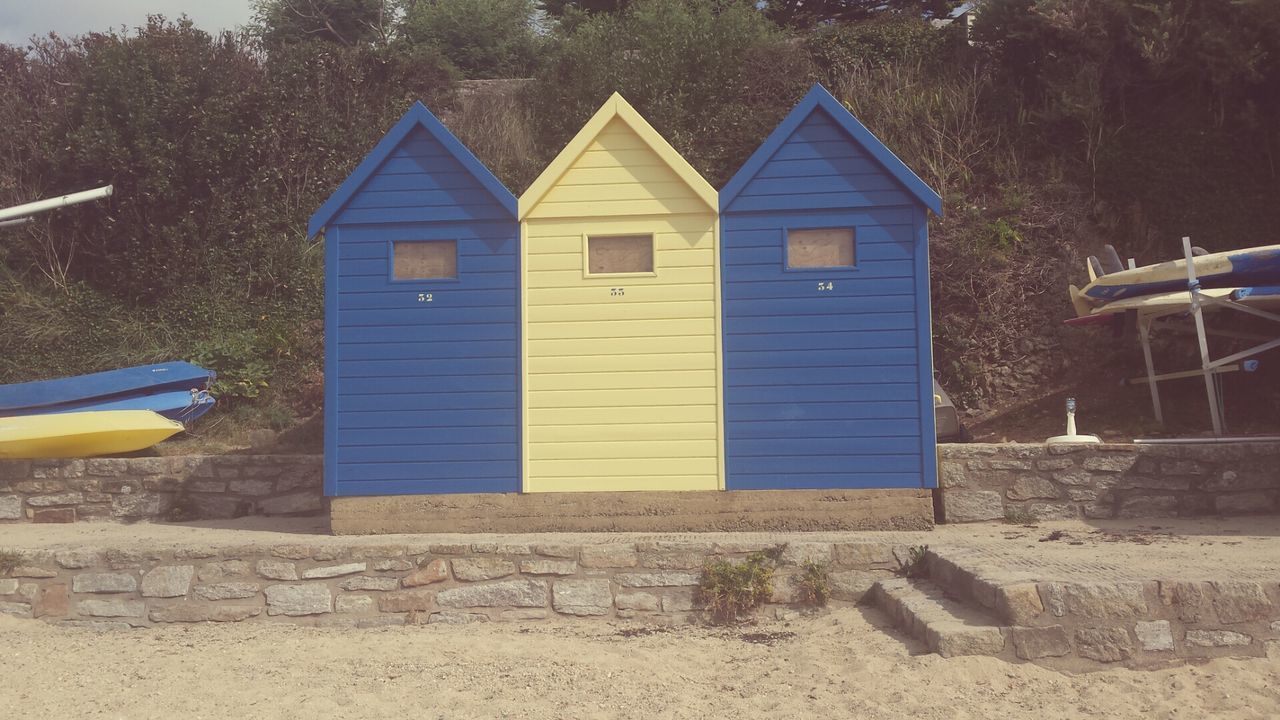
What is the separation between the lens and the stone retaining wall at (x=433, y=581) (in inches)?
297

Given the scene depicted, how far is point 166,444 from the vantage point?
12.1 m

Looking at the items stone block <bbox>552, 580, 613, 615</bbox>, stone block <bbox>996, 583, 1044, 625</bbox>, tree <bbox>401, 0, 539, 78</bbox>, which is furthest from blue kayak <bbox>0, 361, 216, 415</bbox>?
tree <bbox>401, 0, 539, 78</bbox>

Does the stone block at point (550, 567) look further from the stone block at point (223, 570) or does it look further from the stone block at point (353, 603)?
the stone block at point (223, 570)

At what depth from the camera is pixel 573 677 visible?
20.9 ft

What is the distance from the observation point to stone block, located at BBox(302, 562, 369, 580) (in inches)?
303

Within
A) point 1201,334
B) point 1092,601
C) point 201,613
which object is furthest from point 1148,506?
point 201,613

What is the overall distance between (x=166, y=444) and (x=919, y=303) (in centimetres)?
871

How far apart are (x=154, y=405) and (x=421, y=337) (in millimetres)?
4228

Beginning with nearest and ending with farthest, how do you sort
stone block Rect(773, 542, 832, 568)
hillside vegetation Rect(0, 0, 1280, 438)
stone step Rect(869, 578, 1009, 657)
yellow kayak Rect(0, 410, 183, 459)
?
stone step Rect(869, 578, 1009, 657), stone block Rect(773, 542, 832, 568), yellow kayak Rect(0, 410, 183, 459), hillside vegetation Rect(0, 0, 1280, 438)

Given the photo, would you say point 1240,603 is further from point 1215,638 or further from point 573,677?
point 573,677

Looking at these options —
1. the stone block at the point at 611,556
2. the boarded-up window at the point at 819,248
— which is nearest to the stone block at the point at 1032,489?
the boarded-up window at the point at 819,248

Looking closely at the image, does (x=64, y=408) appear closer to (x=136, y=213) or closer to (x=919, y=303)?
(x=136, y=213)

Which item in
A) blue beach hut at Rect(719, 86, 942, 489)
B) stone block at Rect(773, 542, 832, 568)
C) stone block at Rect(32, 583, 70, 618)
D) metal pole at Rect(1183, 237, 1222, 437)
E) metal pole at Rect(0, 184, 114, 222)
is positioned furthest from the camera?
metal pole at Rect(0, 184, 114, 222)

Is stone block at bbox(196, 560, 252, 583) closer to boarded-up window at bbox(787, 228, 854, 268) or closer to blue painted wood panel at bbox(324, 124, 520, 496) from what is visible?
blue painted wood panel at bbox(324, 124, 520, 496)
